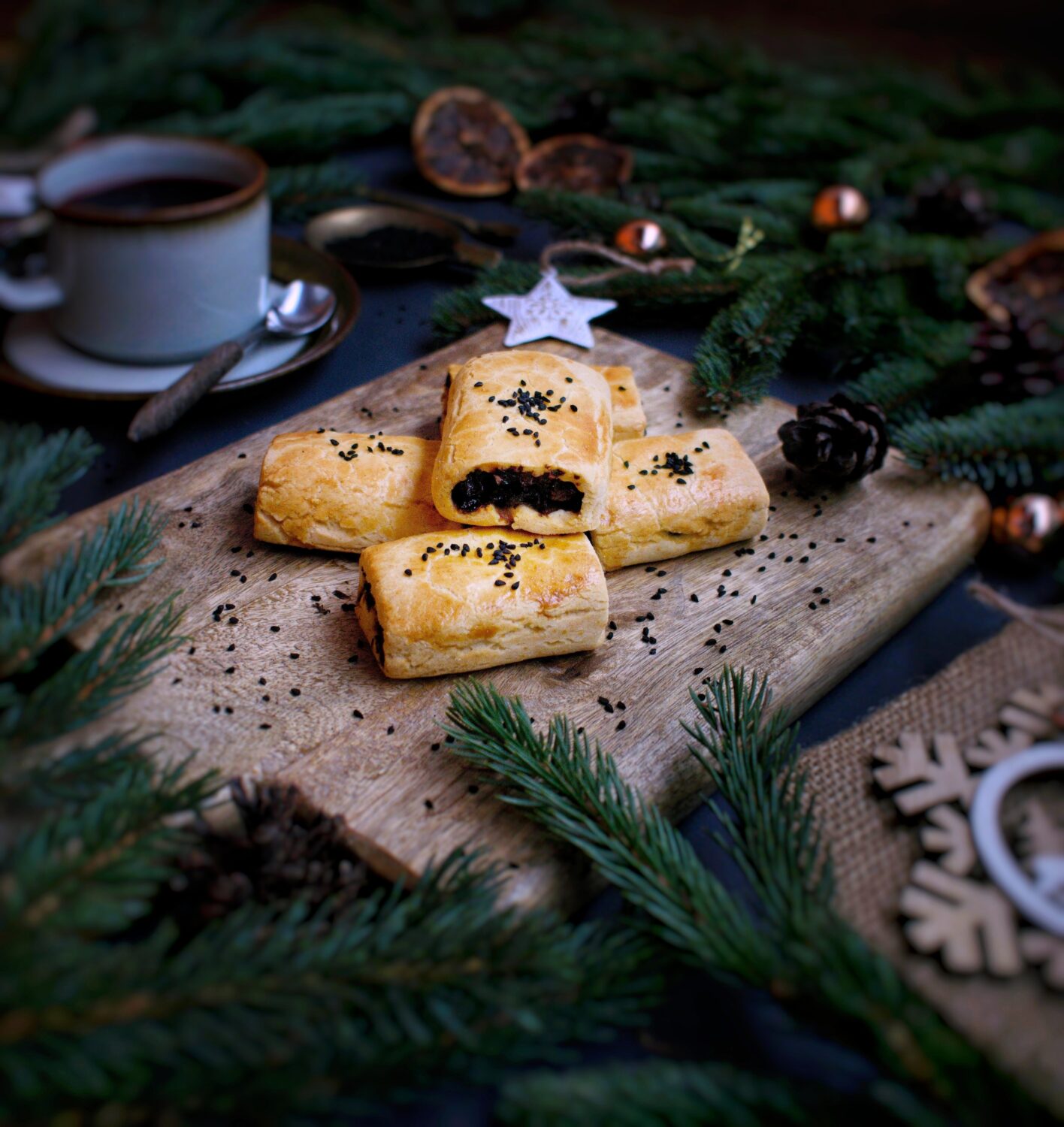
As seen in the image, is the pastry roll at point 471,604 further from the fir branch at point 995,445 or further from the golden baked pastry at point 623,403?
the fir branch at point 995,445

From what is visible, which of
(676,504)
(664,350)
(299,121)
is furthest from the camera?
(299,121)

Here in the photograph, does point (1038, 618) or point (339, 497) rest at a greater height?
point (1038, 618)

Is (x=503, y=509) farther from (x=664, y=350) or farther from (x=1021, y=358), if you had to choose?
(x=1021, y=358)

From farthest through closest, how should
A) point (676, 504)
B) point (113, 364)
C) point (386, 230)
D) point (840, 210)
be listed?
point (386, 230)
point (840, 210)
point (113, 364)
point (676, 504)

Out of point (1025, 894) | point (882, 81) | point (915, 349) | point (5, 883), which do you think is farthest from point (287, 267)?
point (882, 81)

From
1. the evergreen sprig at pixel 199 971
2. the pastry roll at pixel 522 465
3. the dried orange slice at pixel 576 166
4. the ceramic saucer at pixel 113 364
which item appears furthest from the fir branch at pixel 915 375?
the evergreen sprig at pixel 199 971

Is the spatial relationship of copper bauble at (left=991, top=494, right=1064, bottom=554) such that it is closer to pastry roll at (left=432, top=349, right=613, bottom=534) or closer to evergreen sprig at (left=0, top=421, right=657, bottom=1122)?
pastry roll at (left=432, top=349, right=613, bottom=534)

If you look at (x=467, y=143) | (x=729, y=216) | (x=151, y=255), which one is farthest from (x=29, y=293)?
(x=729, y=216)
